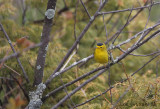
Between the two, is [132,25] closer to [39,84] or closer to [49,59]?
[49,59]

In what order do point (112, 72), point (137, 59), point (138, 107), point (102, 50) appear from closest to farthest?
1. point (138, 107)
2. point (102, 50)
3. point (112, 72)
4. point (137, 59)

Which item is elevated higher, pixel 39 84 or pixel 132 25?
pixel 39 84

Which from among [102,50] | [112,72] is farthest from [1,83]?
[112,72]

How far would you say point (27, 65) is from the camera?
2143 mm

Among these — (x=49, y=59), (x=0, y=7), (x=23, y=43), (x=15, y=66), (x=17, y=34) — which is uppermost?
(x=0, y=7)

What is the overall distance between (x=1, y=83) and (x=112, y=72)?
5.69 feet

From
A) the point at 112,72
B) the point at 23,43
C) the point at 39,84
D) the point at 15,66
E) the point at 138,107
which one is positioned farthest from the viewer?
the point at 112,72

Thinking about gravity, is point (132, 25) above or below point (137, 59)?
above

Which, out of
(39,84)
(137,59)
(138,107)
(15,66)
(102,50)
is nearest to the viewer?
(138,107)

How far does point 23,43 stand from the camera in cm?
87

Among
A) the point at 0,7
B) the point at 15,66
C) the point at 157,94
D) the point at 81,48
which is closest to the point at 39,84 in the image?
the point at 15,66

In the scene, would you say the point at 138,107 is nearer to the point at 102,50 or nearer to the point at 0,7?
the point at 102,50

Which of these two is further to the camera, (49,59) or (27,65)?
(49,59)

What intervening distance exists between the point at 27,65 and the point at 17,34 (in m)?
0.40
